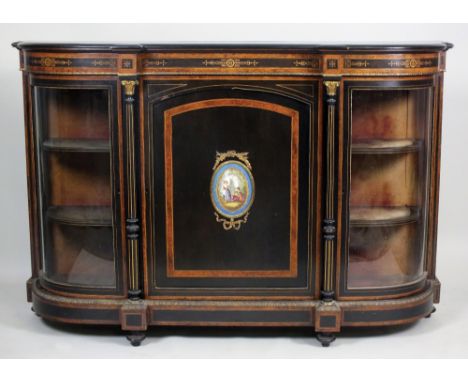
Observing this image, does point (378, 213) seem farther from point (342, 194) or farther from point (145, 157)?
point (145, 157)

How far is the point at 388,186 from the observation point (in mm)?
5773

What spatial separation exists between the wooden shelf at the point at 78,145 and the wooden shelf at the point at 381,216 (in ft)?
4.57

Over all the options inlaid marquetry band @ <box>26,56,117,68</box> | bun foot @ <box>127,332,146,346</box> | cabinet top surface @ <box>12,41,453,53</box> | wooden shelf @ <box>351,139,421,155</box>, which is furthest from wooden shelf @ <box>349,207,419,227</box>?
inlaid marquetry band @ <box>26,56,117,68</box>

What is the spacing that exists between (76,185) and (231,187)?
0.88 meters

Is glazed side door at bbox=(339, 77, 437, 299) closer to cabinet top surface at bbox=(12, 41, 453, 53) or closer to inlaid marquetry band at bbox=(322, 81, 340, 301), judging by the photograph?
inlaid marquetry band at bbox=(322, 81, 340, 301)

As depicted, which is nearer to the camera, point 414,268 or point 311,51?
point 311,51

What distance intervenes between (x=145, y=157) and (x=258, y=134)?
0.61 metres

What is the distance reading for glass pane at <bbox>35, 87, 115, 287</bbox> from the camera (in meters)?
5.63

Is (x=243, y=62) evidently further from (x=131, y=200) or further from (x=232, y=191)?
(x=131, y=200)

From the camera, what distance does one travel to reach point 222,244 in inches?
220

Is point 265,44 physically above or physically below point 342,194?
above

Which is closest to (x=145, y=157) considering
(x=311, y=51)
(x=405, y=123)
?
(x=311, y=51)

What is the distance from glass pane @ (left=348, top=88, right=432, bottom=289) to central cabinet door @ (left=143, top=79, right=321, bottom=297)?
0.26 m
